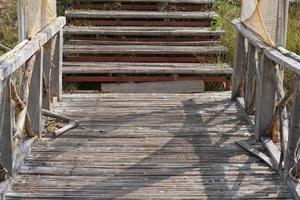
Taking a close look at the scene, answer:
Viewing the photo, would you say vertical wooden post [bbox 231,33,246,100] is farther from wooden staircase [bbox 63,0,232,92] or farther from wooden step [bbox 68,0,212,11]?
wooden step [bbox 68,0,212,11]

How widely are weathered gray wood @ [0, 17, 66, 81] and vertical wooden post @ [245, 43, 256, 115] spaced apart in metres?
1.85

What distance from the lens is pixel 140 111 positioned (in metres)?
5.90

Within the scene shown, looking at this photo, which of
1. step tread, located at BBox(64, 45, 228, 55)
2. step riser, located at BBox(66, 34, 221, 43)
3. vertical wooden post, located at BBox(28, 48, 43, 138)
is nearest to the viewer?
vertical wooden post, located at BBox(28, 48, 43, 138)

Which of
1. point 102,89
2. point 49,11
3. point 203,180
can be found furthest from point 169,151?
point 102,89

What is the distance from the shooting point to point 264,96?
16.1ft

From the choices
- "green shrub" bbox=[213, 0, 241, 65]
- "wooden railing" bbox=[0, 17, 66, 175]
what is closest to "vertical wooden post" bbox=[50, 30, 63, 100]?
"wooden railing" bbox=[0, 17, 66, 175]

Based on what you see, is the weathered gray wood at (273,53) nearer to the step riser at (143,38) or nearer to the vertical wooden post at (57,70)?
the vertical wooden post at (57,70)

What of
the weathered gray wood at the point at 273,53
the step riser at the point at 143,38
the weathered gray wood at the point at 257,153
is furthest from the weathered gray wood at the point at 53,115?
the step riser at the point at 143,38

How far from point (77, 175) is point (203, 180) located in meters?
0.91

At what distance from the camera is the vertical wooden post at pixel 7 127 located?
3848 mm

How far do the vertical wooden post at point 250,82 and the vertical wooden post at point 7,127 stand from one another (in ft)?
8.00

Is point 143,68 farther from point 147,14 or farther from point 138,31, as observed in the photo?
point 147,14

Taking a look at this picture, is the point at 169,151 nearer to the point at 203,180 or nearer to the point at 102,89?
the point at 203,180

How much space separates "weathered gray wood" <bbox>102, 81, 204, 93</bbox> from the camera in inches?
292
